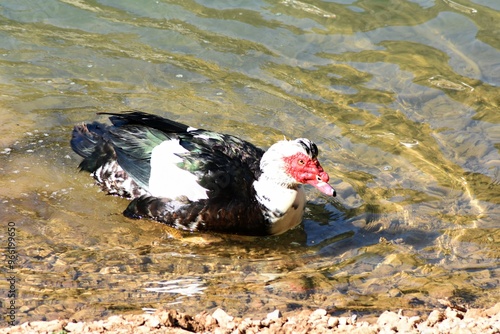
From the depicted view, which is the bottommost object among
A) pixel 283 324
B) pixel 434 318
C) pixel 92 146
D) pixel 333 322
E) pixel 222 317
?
pixel 92 146

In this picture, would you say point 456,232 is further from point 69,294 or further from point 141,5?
point 141,5

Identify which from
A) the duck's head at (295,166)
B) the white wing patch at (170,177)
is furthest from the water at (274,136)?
the duck's head at (295,166)

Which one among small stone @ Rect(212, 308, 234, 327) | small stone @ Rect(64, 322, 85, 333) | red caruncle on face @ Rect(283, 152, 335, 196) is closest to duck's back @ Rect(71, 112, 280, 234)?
red caruncle on face @ Rect(283, 152, 335, 196)

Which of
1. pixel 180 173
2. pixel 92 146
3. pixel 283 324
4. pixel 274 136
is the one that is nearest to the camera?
pixel 283 324

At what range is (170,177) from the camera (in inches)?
230

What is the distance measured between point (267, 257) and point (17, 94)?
3751 millimetres

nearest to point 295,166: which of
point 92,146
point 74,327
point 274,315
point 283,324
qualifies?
point 274,315

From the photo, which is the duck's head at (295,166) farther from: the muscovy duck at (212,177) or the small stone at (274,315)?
the small stone at (274,315)

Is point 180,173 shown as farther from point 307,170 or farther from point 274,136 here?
point 274,136

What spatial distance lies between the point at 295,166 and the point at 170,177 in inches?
41.7

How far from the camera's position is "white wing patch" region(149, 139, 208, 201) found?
571 centimetres

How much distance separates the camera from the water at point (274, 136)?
4887 mm

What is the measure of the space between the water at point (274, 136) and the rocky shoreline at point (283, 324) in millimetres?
364

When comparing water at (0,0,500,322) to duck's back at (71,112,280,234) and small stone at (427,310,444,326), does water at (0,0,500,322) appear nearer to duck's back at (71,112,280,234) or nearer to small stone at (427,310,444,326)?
duck's back at (71,112,280,234)
